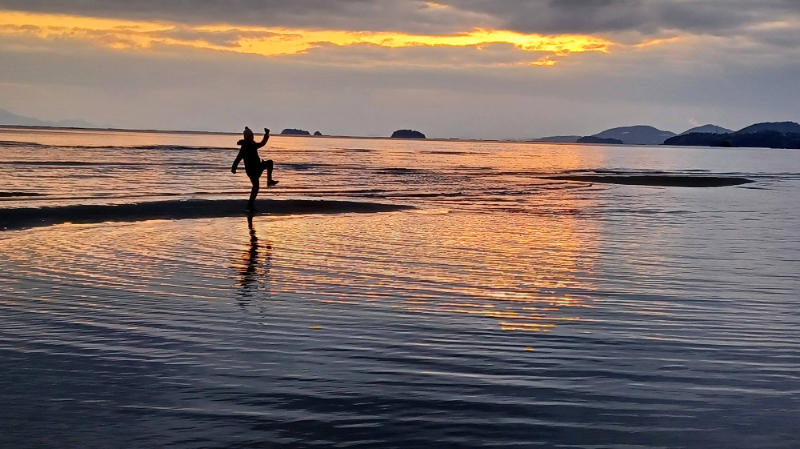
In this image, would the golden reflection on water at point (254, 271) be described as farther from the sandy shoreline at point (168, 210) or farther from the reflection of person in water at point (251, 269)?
the sandy shoreline at point (168, 210)

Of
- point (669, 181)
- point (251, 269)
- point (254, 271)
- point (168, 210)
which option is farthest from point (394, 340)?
point (669, 181)

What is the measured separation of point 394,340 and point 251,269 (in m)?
4.86

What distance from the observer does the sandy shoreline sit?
18078mm

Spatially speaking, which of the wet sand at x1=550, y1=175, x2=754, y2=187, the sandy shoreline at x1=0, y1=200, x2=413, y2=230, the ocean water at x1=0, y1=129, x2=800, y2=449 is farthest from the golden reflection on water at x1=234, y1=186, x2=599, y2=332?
the wet sand at x1=550, y1=175, x2=754, y2=187

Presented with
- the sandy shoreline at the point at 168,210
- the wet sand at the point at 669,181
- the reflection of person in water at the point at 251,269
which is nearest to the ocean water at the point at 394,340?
the reflection of person in water at the point at 251,269

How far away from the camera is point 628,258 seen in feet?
44.7

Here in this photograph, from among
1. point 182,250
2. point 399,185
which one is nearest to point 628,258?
point 182,250

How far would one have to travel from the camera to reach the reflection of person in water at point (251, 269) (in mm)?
9914

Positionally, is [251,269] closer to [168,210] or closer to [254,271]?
[254,271]

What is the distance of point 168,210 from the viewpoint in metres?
21.0

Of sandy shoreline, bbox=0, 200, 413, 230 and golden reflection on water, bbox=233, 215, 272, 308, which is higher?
sandy shoreline, bbox=0, 200, 413, 230

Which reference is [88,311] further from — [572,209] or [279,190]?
[279,190]

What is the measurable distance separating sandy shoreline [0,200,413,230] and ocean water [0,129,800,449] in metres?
1.67

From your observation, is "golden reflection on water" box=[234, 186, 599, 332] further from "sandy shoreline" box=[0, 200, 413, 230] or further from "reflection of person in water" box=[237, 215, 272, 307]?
"sandy shoreline" box=[0, 200, 413, 230]
